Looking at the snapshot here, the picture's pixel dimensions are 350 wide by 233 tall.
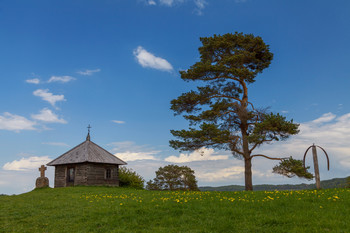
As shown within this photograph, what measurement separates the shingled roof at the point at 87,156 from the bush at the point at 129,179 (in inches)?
Result: 110

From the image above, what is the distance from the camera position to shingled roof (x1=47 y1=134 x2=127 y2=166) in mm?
33469

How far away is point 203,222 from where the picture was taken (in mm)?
9586

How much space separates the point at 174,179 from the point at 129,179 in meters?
6.55

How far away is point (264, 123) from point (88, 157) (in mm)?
21544

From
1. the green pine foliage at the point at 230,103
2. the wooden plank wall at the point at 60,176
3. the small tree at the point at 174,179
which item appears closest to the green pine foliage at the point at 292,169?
the green pine foliage at the point at 230,103

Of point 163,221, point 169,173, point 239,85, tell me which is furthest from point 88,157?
point 163,221

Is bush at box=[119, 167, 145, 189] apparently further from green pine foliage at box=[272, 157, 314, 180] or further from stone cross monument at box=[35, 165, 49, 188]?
green pine foliage at box=[272, 157, 314, 180]

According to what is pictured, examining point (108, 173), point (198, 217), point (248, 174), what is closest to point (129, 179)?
point (108, 173)

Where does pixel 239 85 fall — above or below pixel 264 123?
above

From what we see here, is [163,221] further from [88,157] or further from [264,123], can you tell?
[88,157]

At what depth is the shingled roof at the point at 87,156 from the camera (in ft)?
110

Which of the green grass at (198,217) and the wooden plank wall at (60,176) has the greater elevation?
the wooden plank wall at (60,176)

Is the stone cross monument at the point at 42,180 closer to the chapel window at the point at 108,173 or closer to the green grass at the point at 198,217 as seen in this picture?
the chapel window at the point at 108,173

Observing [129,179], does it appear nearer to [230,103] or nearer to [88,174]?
[88,174]
